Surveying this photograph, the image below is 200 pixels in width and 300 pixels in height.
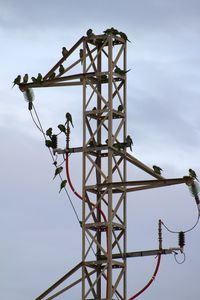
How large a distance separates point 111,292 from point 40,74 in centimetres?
866

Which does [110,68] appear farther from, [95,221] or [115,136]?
[95,221]

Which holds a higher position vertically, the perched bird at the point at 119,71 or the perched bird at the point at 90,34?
the perched bird at the point at 90,34

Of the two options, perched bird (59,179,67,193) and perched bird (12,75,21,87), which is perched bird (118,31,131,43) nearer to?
perched bird (12,75,21,87)

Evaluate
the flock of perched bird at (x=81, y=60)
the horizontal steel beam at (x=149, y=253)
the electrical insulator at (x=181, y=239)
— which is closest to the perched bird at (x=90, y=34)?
the flock of perched bird at (x=81, y=60)

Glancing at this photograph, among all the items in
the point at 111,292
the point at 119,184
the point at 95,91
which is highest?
the point at 95,91

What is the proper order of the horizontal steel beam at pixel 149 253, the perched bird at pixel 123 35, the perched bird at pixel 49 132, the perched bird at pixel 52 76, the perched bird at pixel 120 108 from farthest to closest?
the perched bird at pixel 52 76 → the perched bird at pixel 49 132 → the perched bird at pixel 123 35 → the perched bird at pixel 120 108 → the horizontal steel beam at pixel 149 253

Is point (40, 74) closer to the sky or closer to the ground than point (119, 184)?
closer to the sky

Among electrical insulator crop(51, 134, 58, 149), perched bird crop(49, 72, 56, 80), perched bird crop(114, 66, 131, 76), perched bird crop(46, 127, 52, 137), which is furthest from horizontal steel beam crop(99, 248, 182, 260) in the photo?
perched bird crop(49, 72, 56, 80)

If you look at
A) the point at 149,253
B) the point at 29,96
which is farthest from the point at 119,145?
the point at 29,96

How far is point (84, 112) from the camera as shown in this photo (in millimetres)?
48688

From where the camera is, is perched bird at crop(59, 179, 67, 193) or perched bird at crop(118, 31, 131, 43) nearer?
perched bird at crop(118, 31, 131, 43)

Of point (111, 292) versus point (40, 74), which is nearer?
point (111, 292)

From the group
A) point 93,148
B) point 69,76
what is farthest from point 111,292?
point 69,76

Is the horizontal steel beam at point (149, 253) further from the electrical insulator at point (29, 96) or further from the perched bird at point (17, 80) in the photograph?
the perched bird at point (17, 80)
